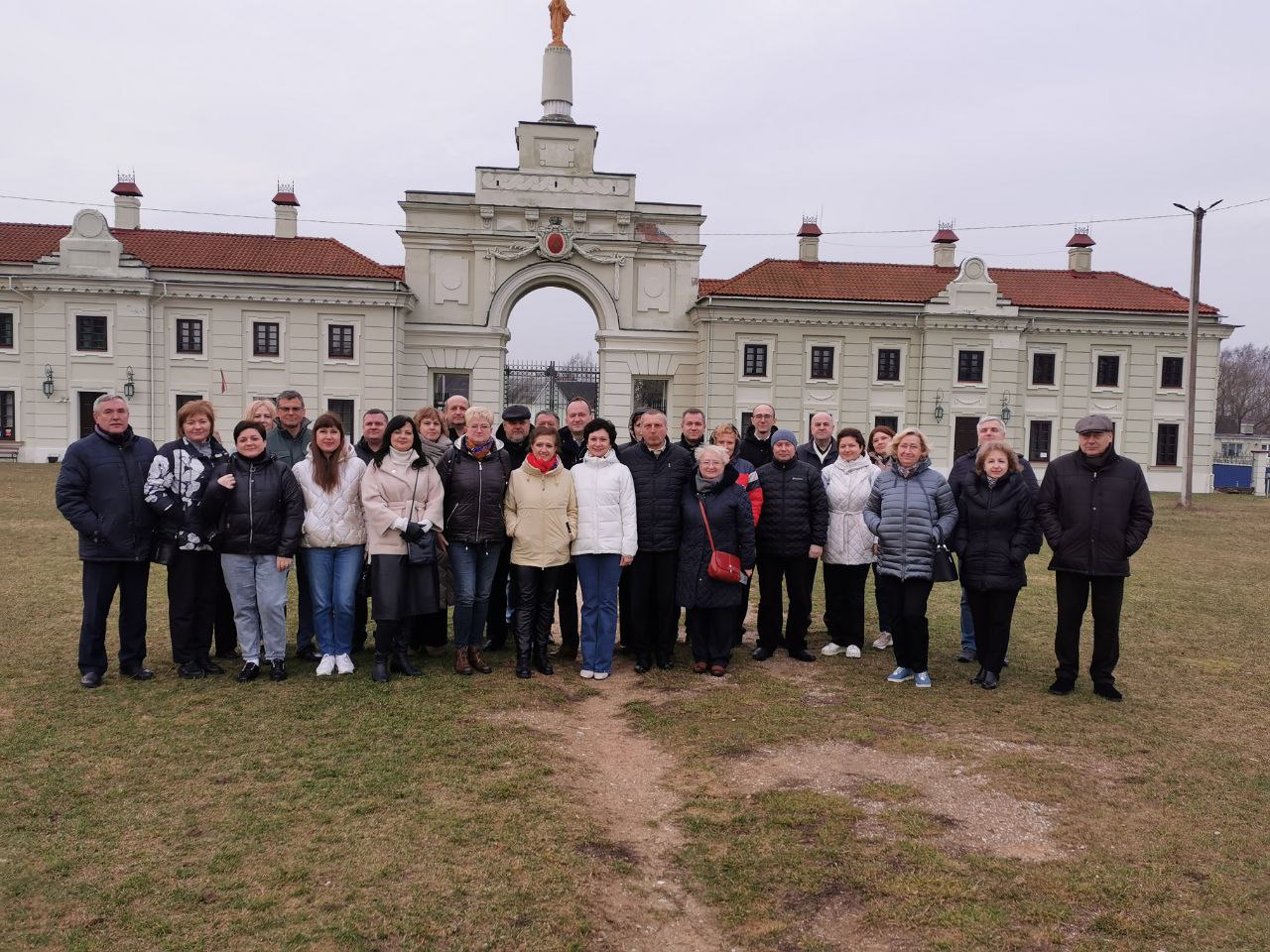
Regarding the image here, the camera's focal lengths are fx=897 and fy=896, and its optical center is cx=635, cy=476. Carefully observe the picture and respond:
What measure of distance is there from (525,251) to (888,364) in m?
13.9

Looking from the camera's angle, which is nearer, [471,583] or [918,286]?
[471,583]

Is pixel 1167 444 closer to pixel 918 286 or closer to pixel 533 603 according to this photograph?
pixel 918 286

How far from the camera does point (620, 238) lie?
3206 cm

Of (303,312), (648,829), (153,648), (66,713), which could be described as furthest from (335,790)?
(303,312)

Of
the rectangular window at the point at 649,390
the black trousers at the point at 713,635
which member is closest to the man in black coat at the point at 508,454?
the black trousers at the point at 713,635

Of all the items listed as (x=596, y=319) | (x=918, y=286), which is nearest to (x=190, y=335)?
(x=596, y=319)

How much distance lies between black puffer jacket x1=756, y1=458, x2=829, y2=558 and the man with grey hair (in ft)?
12.9

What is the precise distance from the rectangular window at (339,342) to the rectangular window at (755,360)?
45.7ft

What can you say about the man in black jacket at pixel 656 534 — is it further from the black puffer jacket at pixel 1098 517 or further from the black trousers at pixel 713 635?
the black puffer jacket at pixel 1098 517

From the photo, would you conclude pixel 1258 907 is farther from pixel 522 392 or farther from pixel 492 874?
pixel 522 392

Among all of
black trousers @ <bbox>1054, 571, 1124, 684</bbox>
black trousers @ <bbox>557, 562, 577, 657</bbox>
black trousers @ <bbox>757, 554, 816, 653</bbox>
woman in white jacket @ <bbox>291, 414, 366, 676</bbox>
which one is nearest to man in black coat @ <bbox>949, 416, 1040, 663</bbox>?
black trousers @ <bbox>1054, 571, 1124, 684</bbox>

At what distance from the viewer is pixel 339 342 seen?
102 ft

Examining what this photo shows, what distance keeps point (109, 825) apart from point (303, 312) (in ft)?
94.5

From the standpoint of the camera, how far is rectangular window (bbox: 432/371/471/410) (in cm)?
3228
